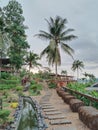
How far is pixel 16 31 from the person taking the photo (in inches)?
1523

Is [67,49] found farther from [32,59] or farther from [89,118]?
[89,118]

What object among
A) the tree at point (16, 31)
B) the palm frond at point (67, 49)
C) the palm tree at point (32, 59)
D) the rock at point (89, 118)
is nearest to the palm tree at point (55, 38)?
the palm frond at point (67, 49)

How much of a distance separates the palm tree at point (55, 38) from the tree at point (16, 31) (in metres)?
4.57

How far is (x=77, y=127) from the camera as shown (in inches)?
350

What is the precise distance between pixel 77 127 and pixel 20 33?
32086mm

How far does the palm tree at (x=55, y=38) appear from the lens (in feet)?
112

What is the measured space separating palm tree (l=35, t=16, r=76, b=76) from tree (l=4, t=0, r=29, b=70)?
4.57 metres

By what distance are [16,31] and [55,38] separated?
6606 mm

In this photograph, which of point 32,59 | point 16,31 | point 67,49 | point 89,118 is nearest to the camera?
point 89,118

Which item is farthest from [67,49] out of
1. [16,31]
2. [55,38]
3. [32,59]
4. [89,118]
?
[89,118]

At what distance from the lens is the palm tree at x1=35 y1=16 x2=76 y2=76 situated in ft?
112

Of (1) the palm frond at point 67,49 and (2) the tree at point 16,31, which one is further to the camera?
(2) the tree at point 16,31

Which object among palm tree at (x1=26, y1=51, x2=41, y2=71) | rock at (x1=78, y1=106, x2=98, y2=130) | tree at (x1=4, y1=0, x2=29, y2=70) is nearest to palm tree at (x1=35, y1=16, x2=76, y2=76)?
tree at (x1=4, y1=0, x2=29, y2=70)

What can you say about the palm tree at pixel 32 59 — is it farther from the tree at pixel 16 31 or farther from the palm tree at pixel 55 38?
the palm tree at pixel 55 38
